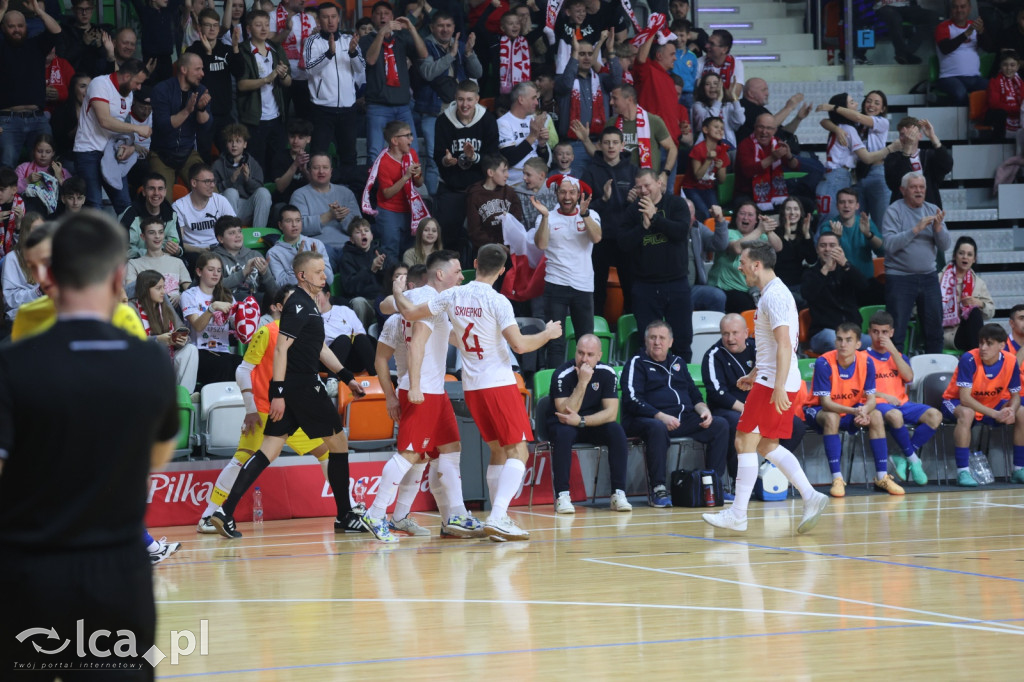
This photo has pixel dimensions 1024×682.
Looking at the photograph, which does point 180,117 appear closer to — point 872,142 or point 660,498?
point 660,498

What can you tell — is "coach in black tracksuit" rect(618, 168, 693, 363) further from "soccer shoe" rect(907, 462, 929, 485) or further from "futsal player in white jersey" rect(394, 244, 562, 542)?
"futsal player in white jersey" rect(394, 244, 562, 542)

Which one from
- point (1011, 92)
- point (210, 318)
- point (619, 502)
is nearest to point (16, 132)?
point (210, 318)

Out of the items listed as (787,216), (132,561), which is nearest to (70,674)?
(132,561)

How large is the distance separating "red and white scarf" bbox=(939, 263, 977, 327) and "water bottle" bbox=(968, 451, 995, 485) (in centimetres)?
204

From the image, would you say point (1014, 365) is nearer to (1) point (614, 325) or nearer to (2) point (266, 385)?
Result: (1) point (614, 325)

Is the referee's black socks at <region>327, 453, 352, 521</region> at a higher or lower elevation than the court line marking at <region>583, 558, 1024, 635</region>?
higher

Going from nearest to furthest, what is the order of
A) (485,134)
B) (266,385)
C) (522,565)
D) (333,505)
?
(522,565) < (266,385) < (333,505) < (485,134)

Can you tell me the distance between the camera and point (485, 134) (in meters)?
14.4

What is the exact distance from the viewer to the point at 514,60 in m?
15.7

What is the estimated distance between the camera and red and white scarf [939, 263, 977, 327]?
49.2ft

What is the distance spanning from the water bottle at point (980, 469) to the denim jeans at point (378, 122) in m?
7.41

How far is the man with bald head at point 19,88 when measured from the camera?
1371cm


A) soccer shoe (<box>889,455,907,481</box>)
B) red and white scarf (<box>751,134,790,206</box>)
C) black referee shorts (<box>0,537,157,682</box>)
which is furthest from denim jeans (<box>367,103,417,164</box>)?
black referee shorts (<box>0,537,157,682</box>)

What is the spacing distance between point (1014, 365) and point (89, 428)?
12.3m
